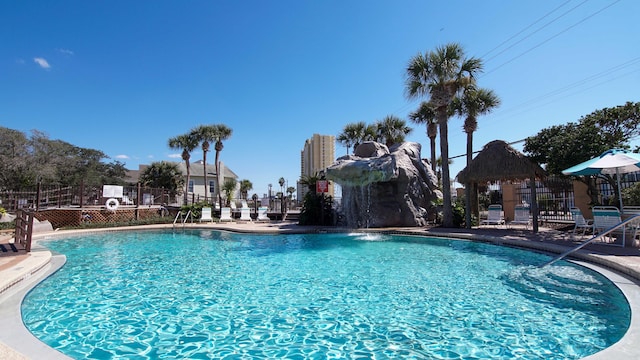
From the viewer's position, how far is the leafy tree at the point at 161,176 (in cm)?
3334

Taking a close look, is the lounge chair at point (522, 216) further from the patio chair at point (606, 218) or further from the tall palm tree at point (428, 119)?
the tall palm tree at point (428, 119)

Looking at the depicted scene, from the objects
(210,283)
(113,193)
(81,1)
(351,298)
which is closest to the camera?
(351,298)

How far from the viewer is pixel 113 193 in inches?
763

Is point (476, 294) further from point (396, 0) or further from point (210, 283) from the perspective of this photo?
point (396, 0)

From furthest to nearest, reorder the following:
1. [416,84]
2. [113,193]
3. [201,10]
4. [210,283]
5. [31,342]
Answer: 1. [113,193]
2. [416,84]
3. [201,10]
4. [210,283]
5. [31,342]

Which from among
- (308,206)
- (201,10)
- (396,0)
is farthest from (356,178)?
(201,10)

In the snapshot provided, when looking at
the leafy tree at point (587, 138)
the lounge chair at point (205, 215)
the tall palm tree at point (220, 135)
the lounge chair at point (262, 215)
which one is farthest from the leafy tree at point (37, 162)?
the leafy tree at point (587, 138)

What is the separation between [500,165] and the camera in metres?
11.5

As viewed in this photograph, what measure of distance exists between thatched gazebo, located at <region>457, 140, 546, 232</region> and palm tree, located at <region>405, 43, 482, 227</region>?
4.35 feet

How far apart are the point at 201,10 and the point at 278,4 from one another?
264 cm

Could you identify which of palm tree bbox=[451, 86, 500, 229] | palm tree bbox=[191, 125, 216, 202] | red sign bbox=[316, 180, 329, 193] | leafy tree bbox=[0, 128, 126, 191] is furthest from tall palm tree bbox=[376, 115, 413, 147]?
leafy tree bbox=[0, 128, 126, 191]

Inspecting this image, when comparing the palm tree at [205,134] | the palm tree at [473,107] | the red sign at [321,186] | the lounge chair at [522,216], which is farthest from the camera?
the palm tree at [205,134]

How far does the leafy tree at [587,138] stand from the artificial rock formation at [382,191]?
16.7ft

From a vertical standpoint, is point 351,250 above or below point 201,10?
below
